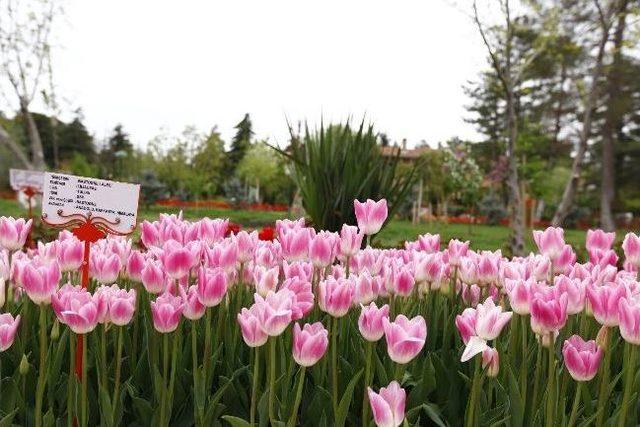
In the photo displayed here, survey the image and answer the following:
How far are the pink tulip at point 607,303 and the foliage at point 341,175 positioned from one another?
10.7ft

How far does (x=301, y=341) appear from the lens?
151 centimetres

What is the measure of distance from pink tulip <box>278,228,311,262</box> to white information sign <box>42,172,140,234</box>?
48 cm

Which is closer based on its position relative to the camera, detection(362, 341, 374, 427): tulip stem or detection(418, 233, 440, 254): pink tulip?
detection(362, 341, 374, 427): tulip stem

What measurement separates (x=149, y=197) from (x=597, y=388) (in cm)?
2710

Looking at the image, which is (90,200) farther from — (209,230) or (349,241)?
(349,241)

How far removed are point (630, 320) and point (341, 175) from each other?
3.64m

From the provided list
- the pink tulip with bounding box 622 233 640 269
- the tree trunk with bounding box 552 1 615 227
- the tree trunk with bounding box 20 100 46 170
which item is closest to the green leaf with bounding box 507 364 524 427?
the pink tulip with bounding box 622 233 640 269

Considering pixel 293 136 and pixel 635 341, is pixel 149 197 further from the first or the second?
pixel 635 341

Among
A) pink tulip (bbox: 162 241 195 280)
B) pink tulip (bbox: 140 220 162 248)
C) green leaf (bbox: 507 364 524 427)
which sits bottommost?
green leaf (bbox: 507 364 524 427)

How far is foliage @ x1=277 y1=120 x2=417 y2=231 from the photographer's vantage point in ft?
16.4

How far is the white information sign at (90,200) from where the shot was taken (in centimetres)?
203

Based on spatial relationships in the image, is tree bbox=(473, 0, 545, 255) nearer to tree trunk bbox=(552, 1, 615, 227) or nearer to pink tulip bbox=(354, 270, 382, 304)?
tree trunk bbox=(552, 1, 615, 227)

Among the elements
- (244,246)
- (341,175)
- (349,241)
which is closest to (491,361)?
(349,241)

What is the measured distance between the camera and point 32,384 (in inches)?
79.2
